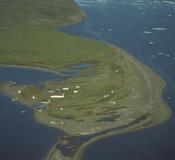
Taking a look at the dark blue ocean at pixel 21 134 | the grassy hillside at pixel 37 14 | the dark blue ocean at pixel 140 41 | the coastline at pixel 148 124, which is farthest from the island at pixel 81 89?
the grassy hillside at pixel 37 14

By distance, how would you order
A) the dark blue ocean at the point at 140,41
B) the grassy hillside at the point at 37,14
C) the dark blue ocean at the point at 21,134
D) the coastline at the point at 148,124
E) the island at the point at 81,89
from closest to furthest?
the dark blue ocean at the point at 21,134
the coastline at the point at 148,124
the dark blue ocean at the point at 140,41
the island at the point at 81,89
the grassy hillside at the point at 37,14

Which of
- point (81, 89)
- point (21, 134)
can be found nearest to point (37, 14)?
point (81, 89)

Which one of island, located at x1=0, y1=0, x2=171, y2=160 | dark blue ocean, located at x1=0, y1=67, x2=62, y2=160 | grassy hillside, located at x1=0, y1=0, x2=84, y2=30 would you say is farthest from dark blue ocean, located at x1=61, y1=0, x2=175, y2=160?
dark blue ocean, located at x1=0, y1=67, x2=62, y2=160

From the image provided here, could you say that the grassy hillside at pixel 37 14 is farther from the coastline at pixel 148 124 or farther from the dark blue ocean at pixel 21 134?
the dark blue ocean at pixel 21 134

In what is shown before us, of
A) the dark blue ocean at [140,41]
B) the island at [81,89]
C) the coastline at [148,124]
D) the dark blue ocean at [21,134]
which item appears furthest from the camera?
the island at [81,89]

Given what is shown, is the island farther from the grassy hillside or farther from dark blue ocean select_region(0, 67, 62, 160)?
the grassy hillside
